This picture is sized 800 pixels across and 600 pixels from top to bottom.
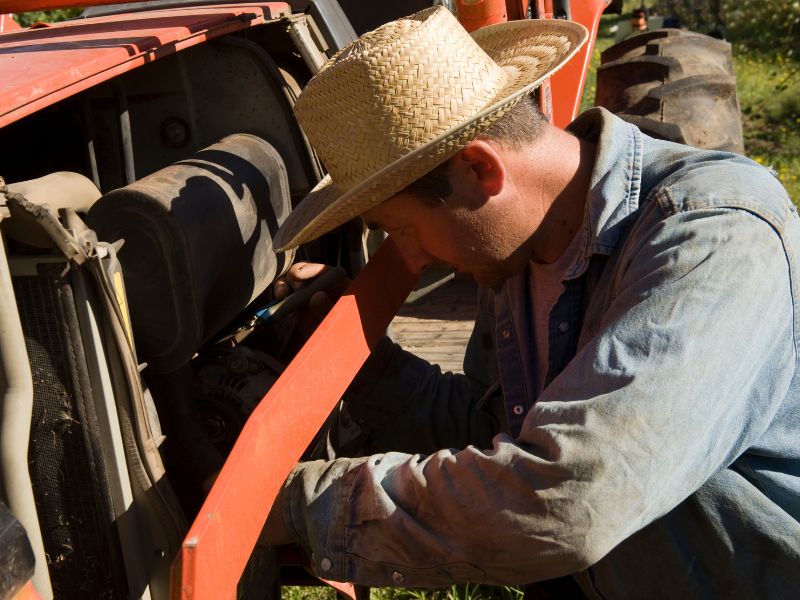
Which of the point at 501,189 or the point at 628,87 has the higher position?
the point at 501,189

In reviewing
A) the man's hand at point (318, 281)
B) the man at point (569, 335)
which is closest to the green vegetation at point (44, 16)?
the man's hand at point (318, 281)

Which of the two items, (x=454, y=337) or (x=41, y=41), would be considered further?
(x=454, y=337)

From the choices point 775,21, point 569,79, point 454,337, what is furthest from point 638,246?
point 775,21

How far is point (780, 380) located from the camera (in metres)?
1.55

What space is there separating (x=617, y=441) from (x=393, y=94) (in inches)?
26.7

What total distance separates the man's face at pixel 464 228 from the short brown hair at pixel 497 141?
12 millimetres

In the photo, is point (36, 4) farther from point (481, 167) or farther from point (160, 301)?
point (481, 167)

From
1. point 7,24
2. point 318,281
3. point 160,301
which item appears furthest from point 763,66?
point 160,301

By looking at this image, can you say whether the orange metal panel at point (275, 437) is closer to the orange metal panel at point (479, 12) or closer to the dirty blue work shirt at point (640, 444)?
the dirty blue work shirt at point (640, 444)

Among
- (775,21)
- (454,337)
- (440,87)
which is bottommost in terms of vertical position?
(775,21)

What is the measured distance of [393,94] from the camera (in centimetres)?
169

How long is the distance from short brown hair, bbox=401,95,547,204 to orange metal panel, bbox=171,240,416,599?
11.6 inches

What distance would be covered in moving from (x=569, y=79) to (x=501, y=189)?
205cm

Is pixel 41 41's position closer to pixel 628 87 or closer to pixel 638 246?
pixel 638 246
